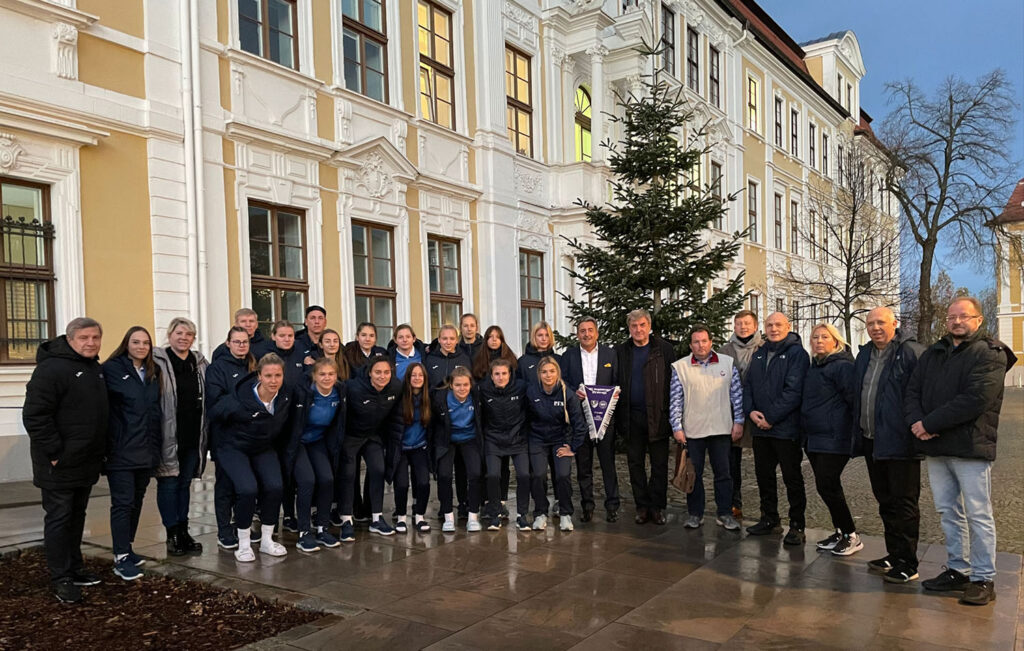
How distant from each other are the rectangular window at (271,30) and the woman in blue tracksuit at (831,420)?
9.53 meters

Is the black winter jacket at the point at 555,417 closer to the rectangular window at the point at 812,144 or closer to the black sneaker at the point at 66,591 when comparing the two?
the black sneaker at the point at 66,591

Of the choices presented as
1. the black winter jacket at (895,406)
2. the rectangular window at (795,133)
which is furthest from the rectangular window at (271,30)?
the rectangular window at (795,133)

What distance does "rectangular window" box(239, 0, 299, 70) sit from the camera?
39.0 feet

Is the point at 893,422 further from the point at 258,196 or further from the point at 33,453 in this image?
the point at 258,196

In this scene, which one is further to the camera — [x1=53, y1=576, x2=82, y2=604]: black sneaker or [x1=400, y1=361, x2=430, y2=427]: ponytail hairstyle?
[x1=400, y1=361, x2=430, y2=427]: ponytail hairstyle

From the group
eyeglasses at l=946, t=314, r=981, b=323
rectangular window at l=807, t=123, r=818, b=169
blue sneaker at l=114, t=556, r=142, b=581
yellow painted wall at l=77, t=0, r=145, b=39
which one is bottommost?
blue sneaker at l=114, t=556, r=142, b=581

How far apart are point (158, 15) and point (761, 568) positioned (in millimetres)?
9957

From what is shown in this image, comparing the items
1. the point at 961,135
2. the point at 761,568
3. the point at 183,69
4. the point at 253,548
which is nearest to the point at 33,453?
the point at 253,548

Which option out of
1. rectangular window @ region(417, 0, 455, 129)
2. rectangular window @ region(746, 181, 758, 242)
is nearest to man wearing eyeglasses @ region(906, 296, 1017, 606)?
rectangular window @ region(417, 0, 455, 129)

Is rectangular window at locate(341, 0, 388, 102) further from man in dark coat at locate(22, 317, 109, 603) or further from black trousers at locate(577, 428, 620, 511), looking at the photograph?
man in dark coat at locate(22, 317, 109, 603)

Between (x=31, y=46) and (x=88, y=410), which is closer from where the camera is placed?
(x=88, y=410)

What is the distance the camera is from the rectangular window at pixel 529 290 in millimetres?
17969

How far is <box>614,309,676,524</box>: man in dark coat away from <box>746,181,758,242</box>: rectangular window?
2256 centimetres

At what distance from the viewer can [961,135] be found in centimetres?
2522
